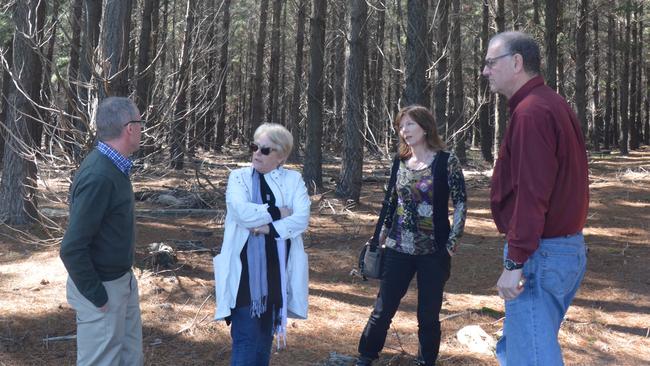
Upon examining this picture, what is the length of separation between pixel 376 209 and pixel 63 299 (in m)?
7.92

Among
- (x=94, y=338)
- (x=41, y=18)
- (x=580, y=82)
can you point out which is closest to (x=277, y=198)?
(x=94, y=338)

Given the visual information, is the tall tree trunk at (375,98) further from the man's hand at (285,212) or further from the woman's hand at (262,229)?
the woman's hand at (262,229)

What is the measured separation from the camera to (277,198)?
3.77 meters

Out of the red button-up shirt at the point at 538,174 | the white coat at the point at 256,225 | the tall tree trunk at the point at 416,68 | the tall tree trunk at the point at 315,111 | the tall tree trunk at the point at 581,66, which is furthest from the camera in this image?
the tall tree trunk at the point at 581,66

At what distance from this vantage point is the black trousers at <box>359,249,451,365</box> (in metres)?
4.52

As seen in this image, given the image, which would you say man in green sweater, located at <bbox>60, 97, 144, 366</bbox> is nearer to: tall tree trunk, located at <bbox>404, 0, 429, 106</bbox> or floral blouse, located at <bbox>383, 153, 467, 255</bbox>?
floral blouse, located at <bbox>383, 153, 467, 255</bbox>

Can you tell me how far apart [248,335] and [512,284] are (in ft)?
5.16

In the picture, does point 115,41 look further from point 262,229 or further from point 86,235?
point 86,235

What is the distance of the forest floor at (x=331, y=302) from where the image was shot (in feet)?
18.2

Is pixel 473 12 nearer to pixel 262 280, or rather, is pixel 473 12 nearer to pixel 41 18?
pixel 41 18

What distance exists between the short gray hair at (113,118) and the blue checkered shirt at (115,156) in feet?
0.17

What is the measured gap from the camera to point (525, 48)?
3047 millimetres

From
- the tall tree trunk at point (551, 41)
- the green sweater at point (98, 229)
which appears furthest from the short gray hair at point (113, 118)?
the tall tree trunk at point (551, 41)

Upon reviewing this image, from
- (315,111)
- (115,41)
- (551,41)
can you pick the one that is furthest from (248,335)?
(551,41)
